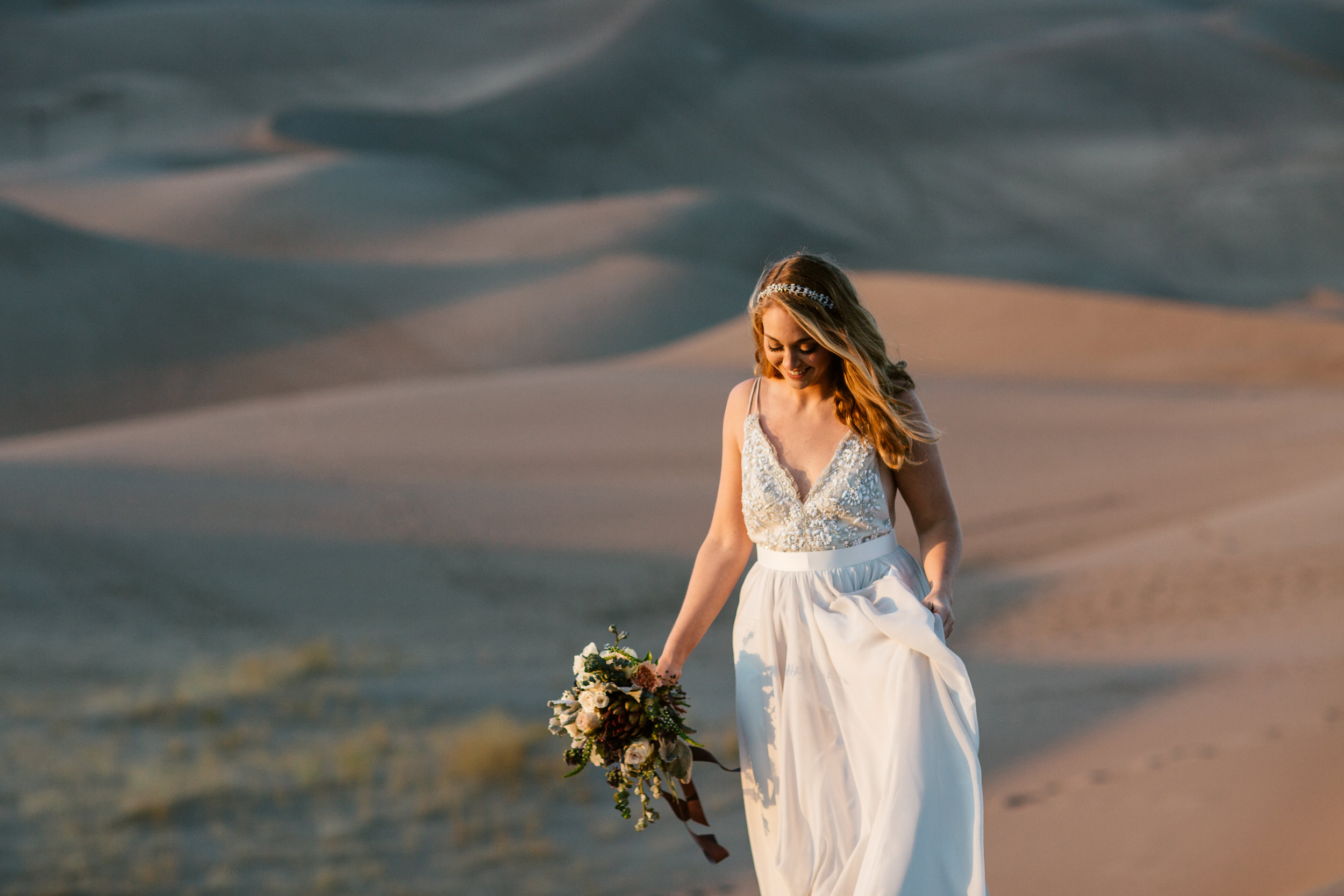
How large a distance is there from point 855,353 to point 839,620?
0.65 meters

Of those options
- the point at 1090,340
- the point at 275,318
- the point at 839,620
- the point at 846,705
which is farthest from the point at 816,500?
the point at 275,318

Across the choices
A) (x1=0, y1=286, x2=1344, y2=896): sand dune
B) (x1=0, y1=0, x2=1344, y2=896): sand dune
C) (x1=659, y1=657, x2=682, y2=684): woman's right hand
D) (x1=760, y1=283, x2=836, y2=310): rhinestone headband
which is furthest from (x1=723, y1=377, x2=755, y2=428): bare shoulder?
(x1=0, y1=286, x2=1344, y2=896): sand dune

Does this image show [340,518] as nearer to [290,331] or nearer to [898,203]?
[290,331]

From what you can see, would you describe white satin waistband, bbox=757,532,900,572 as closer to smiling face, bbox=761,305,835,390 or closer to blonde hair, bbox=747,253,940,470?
blonde hair, bbox=747,253,940,470

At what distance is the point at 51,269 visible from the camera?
107ft

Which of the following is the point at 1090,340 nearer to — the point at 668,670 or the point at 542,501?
the point at 542,501

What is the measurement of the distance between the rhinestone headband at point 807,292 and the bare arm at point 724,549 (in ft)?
1.06

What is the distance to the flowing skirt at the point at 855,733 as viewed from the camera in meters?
3.15

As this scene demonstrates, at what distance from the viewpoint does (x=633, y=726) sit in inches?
129

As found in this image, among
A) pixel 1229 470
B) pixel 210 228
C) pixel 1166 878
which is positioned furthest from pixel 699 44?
pixel 1166 878

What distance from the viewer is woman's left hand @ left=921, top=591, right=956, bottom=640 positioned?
3.26 m

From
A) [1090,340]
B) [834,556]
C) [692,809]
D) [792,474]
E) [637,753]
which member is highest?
[1090,340]

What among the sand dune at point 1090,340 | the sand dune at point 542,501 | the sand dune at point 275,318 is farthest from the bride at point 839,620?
the sand dune at point 275,318

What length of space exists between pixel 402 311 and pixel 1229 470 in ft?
79.8
